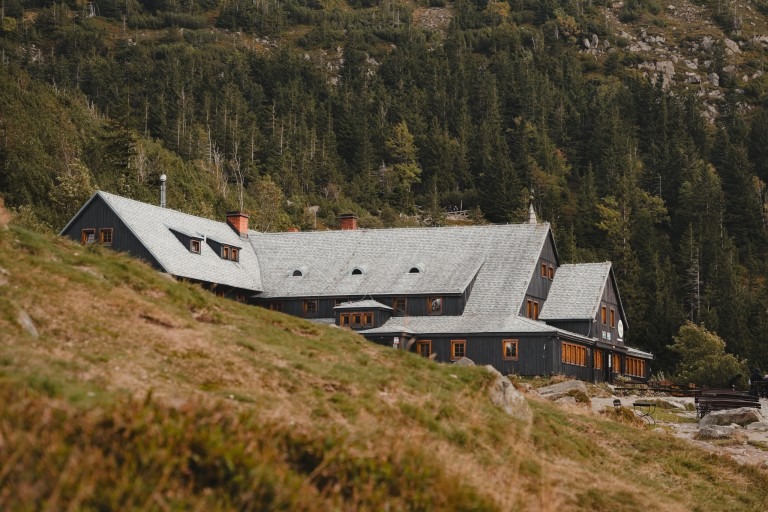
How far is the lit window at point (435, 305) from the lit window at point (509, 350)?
4631mm

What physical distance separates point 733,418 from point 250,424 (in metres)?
28.0

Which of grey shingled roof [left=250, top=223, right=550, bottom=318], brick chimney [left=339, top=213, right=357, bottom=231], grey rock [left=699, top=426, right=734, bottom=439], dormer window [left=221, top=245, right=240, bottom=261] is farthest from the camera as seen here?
brick chimney [left=339, top=213, right=357, bottom=231]

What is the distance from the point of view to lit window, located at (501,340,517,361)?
60.7 m

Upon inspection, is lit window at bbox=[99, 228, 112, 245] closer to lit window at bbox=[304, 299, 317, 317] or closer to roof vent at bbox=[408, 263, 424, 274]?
lit window at bbox=[304, 299, 317, 317]

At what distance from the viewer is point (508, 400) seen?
24.0 m

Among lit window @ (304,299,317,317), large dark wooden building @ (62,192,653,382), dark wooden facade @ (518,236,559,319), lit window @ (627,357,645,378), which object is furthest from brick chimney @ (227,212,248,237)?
lit window @ (627,357,645,378)

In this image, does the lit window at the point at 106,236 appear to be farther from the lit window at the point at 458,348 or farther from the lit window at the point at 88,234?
the lit window at the point at 458,348

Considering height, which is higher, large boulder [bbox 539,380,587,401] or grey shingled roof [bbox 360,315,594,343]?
grey shingled roof [bbox 360,315,594,343]

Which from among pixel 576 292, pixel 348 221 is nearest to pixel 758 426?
pixel 576 292

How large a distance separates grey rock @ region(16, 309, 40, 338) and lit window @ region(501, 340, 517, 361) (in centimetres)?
4457

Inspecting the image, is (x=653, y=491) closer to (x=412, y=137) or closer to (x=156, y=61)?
(x=412, y=137)

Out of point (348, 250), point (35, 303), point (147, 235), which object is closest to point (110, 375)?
point (35, 303)

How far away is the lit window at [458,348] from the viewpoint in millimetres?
61406

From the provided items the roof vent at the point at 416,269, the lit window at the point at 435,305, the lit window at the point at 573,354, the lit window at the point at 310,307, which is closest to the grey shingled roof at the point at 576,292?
the lit window at the point at 573,354
